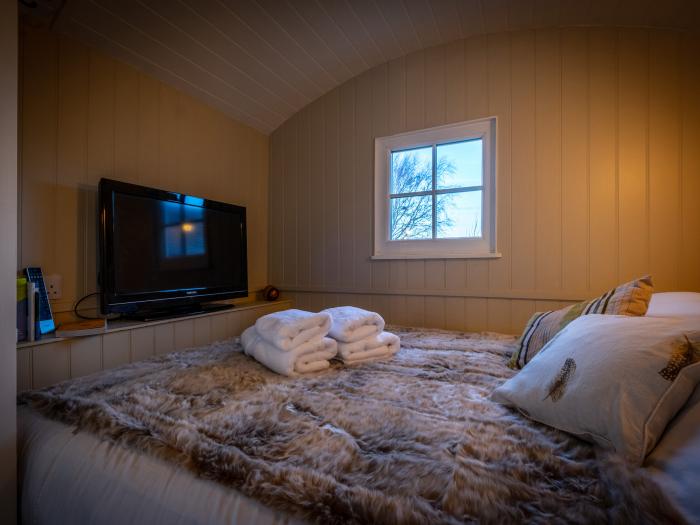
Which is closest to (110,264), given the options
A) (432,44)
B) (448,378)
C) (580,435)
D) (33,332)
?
(33,332)

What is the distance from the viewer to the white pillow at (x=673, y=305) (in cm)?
93

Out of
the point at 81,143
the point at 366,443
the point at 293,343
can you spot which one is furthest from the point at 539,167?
the point at 81,143

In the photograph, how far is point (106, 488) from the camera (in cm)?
66

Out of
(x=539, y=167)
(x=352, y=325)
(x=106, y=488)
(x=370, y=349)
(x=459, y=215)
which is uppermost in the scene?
(x=539, y=167)

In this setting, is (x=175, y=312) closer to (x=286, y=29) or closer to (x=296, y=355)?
(x=296, y=355)

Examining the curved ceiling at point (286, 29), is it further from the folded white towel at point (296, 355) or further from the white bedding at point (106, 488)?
the white bedding at point (106, 488)

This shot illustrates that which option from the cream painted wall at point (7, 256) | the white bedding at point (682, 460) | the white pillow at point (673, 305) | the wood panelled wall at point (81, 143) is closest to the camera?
the white bedding at point (682, 460)

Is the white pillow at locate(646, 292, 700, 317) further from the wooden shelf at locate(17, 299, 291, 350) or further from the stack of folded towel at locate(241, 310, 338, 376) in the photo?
the wooden shelf at locate(17, 299, 291, 350)

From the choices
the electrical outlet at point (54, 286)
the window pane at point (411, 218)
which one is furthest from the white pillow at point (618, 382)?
the electrical outlet at point (54, 286)

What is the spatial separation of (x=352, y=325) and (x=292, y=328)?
9.8 inches

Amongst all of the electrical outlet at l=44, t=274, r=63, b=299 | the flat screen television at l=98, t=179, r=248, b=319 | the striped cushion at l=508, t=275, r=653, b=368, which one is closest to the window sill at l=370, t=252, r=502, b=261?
the striped cushion at l=508, t=275, r=653, b=368

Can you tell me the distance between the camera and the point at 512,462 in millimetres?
586

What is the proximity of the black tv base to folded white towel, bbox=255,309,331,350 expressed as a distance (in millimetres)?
732

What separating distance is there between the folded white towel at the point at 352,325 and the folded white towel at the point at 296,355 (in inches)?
1.7
